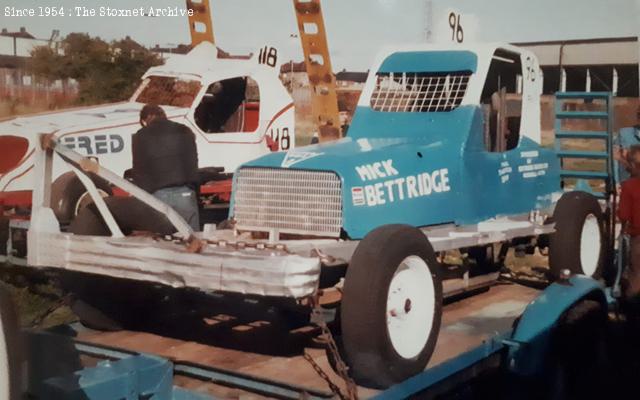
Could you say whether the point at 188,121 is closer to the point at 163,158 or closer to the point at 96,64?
the point at 163,158

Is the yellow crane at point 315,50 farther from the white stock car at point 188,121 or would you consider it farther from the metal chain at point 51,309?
the metal chain at point 51,309

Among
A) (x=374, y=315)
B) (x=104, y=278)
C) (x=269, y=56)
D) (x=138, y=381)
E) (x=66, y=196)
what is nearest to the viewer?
(x=138, y=381)

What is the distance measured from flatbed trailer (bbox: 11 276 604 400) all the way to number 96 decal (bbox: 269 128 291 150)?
381cm

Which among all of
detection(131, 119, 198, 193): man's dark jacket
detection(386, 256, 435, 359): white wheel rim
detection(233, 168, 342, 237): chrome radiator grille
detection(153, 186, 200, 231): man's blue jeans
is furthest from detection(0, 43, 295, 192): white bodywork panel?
detection(386, 256, 435, 359): white wheel rim

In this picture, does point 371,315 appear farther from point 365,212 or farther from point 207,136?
point 207,136

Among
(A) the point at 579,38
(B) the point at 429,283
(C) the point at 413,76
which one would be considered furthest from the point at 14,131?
(A) the point at 579,38

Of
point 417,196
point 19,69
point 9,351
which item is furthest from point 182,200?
point 9,351

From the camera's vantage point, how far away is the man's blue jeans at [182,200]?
14.3 ft

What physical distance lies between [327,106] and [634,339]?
3.73 m

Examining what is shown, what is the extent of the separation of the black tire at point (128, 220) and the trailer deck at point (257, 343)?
363mm

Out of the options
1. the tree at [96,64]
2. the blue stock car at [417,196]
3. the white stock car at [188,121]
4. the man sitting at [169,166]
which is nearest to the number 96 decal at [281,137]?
the white stock car at [188,121]

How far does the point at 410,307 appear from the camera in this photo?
102 inches

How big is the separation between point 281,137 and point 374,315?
4.93 m

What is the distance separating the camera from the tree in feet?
11.3
